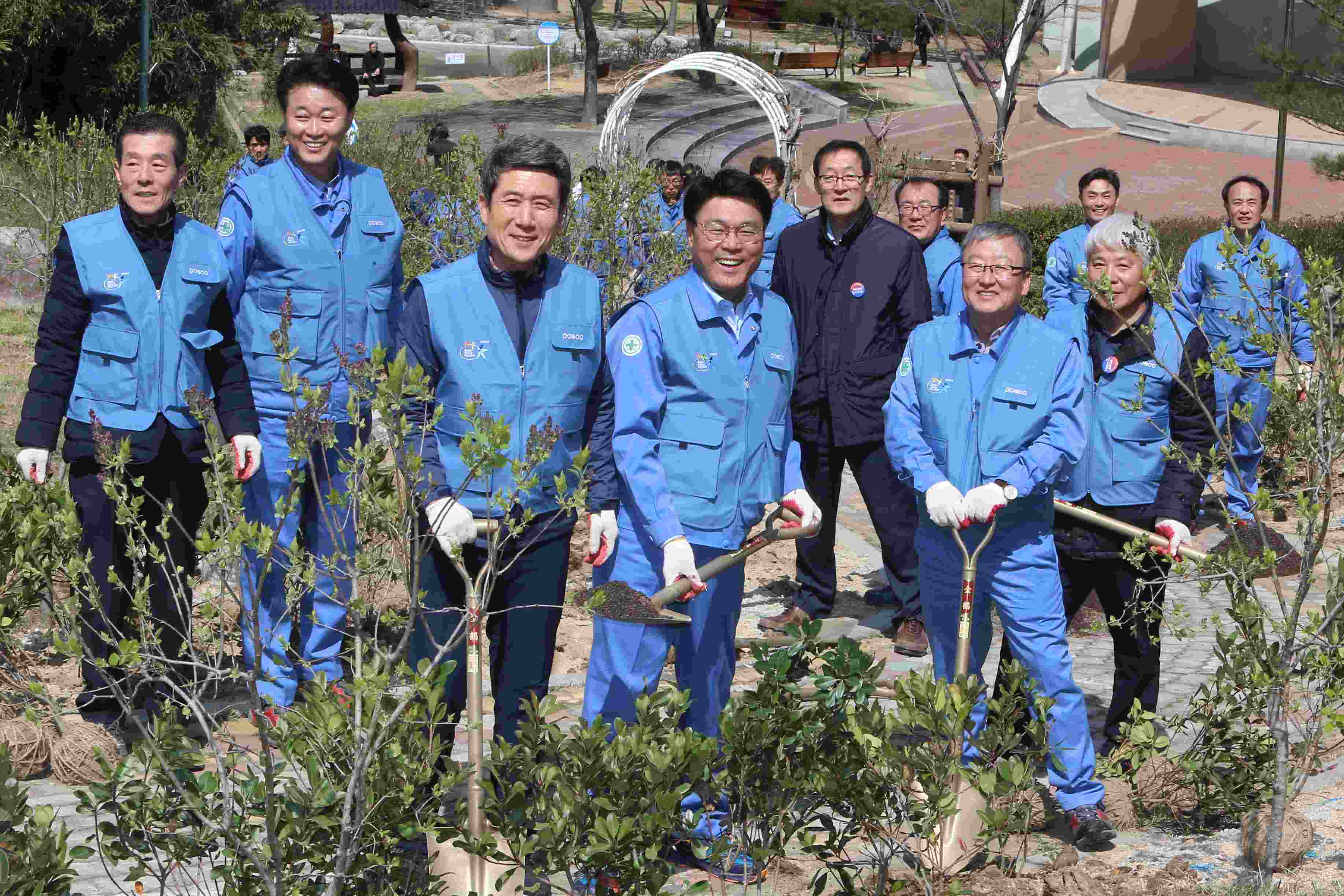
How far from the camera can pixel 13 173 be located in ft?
44.9

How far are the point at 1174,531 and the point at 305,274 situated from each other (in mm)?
2881

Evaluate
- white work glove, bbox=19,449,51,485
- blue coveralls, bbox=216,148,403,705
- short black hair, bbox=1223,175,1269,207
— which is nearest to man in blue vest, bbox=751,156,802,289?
short black hair, bbox=1223,175,1269,207

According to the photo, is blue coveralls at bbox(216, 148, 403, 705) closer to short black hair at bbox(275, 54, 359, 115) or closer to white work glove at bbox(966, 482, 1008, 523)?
short black hair at bbox(275, 54, 359, 115)

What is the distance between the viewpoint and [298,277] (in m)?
5.09

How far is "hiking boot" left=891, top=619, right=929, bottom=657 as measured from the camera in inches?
254

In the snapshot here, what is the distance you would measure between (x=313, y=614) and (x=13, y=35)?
43.6 feet

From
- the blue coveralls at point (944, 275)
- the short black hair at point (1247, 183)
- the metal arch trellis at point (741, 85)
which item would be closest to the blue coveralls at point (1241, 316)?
the short black hair at point (1247, 183)

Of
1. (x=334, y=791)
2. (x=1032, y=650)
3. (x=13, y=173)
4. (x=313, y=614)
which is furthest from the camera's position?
(x=13, y=173)

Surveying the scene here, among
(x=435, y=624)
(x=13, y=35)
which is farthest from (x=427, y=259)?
(x=13, y=35)

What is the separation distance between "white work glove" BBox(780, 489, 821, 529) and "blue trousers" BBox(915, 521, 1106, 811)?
398 millimetres

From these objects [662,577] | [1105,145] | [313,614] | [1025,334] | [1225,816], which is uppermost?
[1105,145]

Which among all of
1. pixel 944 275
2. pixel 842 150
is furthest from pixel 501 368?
pixel 944 275

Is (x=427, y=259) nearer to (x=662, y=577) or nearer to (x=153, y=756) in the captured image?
(x=662, y=577)

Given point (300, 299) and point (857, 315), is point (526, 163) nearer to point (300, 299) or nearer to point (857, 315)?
point (300, 299)
